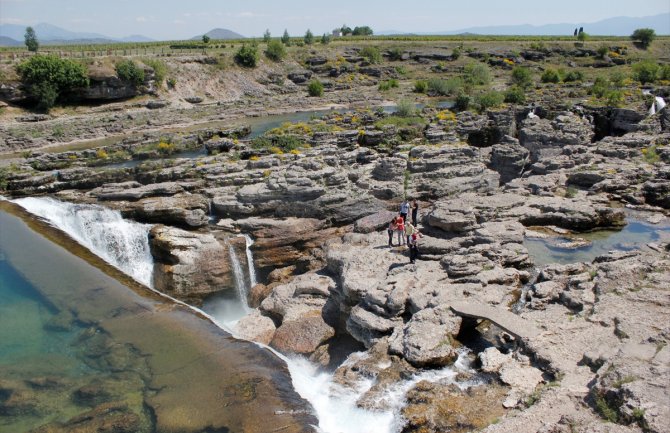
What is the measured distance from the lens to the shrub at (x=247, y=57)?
87875mm

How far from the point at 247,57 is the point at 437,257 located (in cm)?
7432

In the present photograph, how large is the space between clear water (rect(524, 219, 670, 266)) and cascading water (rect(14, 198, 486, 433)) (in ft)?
31.9

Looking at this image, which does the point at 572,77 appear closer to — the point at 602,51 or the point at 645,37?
the point at 602,51

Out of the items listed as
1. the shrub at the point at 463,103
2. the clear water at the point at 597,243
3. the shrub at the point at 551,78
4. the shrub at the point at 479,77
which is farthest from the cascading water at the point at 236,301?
the shrub at the point at 551,78

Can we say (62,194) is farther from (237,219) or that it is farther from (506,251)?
(506,251)

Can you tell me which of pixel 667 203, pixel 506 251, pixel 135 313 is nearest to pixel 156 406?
pixel 135 313

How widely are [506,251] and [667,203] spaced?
15053mm

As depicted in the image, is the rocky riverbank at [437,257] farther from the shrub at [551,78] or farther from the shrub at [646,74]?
the shrub at [551,78]

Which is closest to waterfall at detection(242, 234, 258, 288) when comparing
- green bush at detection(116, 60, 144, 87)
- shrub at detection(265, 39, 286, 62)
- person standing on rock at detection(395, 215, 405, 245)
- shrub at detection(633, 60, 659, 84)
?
person standing on rock at detection(395, 215, 405, 245)

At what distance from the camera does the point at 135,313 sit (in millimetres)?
20469

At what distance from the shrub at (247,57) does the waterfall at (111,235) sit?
2583 inches

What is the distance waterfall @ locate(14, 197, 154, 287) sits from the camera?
25.2 meters

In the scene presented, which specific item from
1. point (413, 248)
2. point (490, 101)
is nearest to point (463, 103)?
point (490, 101)

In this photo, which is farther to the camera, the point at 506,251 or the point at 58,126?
the point at 58,126
